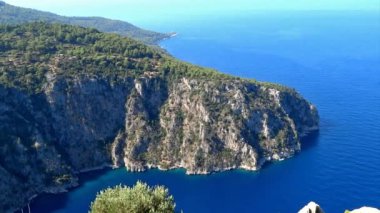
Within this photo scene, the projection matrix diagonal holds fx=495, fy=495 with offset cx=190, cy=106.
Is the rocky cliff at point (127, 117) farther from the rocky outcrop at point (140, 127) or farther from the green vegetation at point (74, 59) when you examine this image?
the green vegetation at point (74, 59)

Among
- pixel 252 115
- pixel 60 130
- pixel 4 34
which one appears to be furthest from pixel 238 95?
pixel 4 34

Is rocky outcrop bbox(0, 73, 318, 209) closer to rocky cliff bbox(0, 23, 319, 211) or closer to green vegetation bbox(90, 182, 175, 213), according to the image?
rocky cliff bbox(0, 23, 319, 211)

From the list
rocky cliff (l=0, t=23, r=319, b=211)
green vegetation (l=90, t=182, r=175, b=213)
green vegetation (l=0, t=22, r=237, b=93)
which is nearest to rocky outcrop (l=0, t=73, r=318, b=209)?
rocky cliff (l=0, t=23, r=319, b=211)

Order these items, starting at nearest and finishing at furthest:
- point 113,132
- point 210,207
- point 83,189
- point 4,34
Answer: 1. point 210,207
2. point 83,189
3. point 113,132
4. point 4,34

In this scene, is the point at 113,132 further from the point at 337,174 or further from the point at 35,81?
the point at 337,174

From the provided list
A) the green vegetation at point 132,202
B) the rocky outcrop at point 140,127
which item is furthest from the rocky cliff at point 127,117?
the green vegetation at point 132,202

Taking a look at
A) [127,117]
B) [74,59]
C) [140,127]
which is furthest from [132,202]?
[74,59]

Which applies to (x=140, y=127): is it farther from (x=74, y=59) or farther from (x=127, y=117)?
(x=74, y=59)
